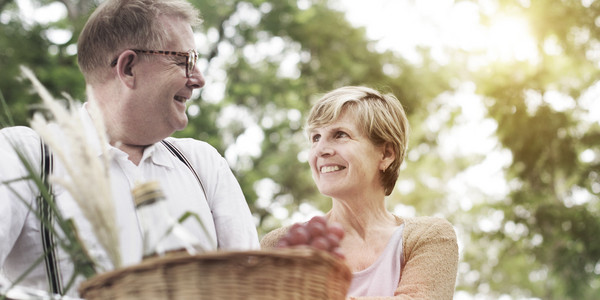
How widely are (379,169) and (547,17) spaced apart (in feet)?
21.0

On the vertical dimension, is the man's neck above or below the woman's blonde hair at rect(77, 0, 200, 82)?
below

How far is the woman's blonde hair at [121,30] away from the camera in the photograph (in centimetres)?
225

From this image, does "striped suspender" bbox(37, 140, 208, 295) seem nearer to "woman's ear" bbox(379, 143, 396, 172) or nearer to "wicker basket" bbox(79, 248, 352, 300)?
"wicker basket" bbox(79, 248, 352, 300)

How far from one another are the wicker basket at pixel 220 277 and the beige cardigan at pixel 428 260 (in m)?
1.24

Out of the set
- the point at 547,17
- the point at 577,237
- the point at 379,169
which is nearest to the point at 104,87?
the point at 379,169

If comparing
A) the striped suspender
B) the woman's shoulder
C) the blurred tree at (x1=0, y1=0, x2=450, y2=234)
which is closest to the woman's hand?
the striped suspender

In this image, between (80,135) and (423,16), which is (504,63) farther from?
(80,135)

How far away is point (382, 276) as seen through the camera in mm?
2754

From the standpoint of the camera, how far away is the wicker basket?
1231mm

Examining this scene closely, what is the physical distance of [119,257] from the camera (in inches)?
50.2

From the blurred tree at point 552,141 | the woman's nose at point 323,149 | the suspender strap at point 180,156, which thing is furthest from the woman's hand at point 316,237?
the blurred tree at point 552,141

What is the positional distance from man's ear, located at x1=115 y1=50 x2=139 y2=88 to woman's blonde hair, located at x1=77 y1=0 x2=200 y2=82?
3cm

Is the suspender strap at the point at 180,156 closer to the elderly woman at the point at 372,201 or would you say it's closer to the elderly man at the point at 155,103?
the elderly man at the point at 155,103

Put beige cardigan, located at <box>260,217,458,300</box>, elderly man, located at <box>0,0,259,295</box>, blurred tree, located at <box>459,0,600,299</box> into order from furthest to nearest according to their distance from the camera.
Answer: blurred tree, located at <box>459,0,600,299</box>
beige cardigan, located at <box>260,217,458,300</box>
elderly man, located at <box>0,0,259,295</box>
